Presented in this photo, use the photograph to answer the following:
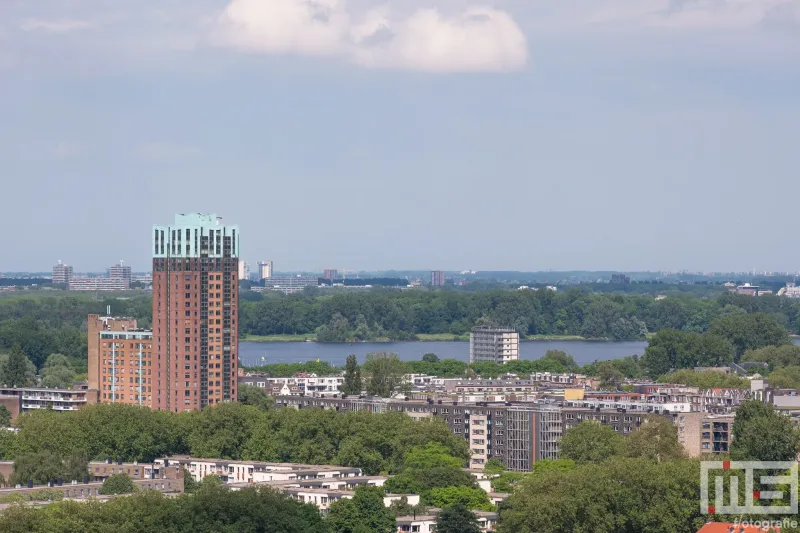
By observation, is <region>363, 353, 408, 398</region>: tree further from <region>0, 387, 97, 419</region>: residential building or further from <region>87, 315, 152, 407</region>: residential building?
<region>0, 387, 97, 419</region>: residential building

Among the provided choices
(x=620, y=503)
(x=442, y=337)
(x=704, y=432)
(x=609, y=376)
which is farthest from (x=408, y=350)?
(x=620, y=503)

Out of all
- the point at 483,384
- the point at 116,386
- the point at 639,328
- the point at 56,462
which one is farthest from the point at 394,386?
the point at 639,328

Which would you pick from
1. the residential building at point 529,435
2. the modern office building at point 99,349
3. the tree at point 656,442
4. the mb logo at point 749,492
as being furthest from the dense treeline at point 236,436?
the mb logo at point 749,492

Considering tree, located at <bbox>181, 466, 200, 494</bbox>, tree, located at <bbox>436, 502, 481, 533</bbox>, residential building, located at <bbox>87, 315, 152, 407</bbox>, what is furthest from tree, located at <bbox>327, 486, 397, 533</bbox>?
residential building, located at <bbox>87, 315, 152, 407</bbox>

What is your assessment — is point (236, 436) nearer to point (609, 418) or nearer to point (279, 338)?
point (609, 418)

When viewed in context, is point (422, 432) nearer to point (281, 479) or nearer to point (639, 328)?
point (281, 479)

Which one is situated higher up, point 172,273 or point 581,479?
point 172,273
